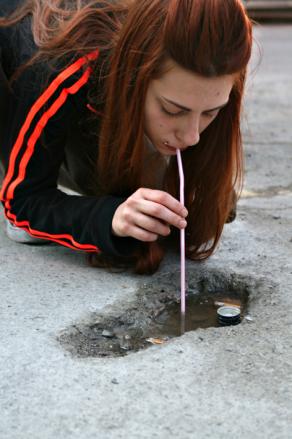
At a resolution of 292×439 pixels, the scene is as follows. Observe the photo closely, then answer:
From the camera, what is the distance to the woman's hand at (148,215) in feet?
5.34

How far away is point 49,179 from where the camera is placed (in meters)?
1.88

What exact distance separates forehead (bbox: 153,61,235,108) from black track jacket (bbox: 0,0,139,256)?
23 centimetres

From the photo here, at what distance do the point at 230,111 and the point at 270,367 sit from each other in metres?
0.60

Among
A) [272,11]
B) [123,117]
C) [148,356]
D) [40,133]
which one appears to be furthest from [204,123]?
[272,11]

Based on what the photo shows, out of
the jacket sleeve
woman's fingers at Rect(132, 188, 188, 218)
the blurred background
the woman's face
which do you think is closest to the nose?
the woman's face

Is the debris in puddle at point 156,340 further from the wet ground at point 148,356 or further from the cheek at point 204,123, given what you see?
the cheek at point 204,123

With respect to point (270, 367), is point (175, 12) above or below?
above

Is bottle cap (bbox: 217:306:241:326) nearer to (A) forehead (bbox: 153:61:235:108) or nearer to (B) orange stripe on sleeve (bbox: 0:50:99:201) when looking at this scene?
(A) forehead (bbox: 153:61:235:108)

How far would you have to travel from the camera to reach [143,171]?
1828 millimetres

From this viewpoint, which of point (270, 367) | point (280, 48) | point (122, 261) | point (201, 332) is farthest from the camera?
point (280, 48)

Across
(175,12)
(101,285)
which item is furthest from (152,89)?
(101,285)

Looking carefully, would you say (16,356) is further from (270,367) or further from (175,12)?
(175,12)

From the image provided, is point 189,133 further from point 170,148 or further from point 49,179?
point 49,179

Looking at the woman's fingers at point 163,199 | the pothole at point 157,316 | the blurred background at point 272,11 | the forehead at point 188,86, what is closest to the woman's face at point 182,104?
the forehead at point 188,86
